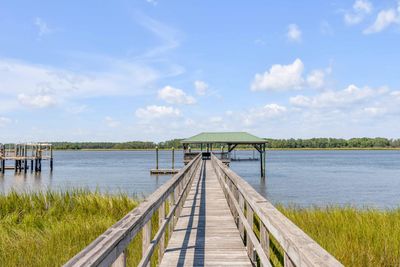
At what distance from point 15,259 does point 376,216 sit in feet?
28.9

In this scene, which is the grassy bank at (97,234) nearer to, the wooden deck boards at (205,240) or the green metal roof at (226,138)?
the wooden deck boards at (205,240)

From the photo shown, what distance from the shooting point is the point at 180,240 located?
555 centimetres

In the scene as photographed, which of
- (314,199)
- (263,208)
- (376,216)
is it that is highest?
(263,208)

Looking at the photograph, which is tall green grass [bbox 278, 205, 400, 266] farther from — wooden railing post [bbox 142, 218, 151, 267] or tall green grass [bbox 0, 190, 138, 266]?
tall green grass [bbox 0, 190, 138, 266]

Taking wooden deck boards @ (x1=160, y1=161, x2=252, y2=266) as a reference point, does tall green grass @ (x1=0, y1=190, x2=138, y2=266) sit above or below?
below

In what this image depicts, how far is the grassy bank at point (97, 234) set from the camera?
→ 601cm

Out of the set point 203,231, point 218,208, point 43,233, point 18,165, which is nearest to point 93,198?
point 43,233

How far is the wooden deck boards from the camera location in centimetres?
454

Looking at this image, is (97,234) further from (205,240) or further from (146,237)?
(146,237)

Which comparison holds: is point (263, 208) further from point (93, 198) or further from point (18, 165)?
point (18, 165)

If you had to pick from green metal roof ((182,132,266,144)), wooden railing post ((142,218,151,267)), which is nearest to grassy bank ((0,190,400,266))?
wooden railing post ((142,218,151,267))

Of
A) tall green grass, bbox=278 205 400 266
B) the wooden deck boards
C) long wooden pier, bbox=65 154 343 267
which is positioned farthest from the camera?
tall green grass, bbox=278 205 400 266

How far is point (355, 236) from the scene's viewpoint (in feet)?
23.5

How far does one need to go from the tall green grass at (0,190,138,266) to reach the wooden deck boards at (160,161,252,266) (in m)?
2.19
